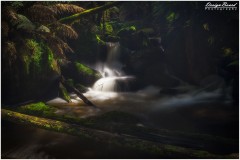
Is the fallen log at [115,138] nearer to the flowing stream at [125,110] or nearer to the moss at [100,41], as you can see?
the flowing stream at [125,110]

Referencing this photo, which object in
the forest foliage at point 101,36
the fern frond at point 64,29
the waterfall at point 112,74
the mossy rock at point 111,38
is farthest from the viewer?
the mossy rock at point 111,38

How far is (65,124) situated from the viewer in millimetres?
4930

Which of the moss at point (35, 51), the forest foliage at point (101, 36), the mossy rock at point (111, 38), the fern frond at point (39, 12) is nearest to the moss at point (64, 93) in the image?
the forest foliage at point (101, 36)

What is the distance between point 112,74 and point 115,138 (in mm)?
7673

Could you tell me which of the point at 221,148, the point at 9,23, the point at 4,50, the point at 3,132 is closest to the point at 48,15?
the point at 9,23

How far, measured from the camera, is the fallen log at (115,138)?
3.93m

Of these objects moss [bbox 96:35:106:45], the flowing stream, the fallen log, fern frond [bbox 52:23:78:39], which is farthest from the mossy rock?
the fallen log

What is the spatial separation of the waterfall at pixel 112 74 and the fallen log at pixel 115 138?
4.98m

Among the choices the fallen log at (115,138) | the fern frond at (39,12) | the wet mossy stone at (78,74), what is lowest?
the fallen log at (115,138)

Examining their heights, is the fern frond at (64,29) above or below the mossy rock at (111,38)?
below

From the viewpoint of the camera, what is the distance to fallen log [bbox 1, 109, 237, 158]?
155 inches

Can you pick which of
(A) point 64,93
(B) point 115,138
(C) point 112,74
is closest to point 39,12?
(A) point 64,93

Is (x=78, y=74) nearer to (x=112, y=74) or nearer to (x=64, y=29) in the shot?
(x=112, y=74)

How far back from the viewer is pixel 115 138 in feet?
14.2
